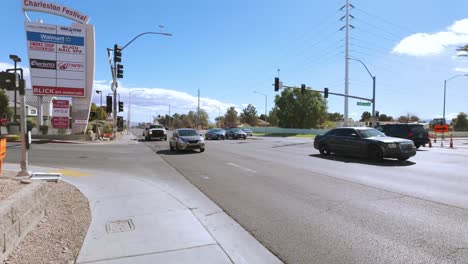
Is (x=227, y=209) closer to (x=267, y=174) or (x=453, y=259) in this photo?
(x=453, y=259)

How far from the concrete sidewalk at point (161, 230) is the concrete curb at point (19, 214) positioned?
2.72 feet

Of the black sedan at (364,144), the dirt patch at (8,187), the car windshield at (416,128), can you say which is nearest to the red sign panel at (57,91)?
the black sedan at (364,144)

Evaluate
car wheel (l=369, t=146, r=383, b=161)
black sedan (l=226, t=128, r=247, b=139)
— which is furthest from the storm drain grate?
black sedan (l=226, t=128, r=247, b=139)

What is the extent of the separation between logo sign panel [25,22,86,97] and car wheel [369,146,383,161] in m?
26.5

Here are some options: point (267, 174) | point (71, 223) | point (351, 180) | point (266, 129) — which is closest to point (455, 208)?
point (351, 180)

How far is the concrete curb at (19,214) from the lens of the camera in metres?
4.56

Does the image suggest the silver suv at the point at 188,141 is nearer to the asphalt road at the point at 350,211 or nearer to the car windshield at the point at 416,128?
the asphalt road at the point at 350,211

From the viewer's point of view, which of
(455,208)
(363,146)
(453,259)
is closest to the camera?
(453,259)

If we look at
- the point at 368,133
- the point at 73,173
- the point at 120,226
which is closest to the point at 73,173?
the point at 73,173

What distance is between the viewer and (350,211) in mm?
7367

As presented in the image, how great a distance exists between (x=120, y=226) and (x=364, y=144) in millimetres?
13482

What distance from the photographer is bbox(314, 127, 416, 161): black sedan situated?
53.7ft

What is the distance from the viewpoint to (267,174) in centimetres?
1273

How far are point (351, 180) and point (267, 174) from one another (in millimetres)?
2777
